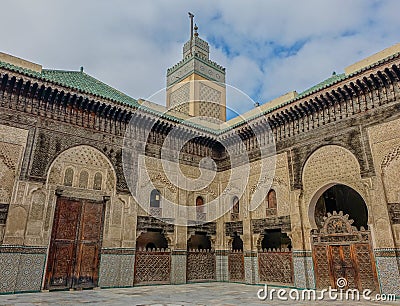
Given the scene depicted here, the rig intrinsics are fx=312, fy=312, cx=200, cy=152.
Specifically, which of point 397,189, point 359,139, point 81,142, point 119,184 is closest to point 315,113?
point 359,139

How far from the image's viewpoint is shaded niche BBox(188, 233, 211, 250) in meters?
10.9

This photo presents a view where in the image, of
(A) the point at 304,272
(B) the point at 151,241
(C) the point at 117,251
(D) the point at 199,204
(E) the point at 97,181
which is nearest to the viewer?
(A) the point at 304,272

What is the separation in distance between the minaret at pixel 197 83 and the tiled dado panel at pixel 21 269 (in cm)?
807

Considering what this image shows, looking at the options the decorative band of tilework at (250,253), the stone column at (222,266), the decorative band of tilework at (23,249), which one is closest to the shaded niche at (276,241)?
the decorative band of tilework at (250,253)

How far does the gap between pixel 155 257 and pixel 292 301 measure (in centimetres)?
435

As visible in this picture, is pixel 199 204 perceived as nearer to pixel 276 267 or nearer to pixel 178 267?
pixel 178 267

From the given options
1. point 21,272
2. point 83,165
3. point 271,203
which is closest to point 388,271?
point 271,203

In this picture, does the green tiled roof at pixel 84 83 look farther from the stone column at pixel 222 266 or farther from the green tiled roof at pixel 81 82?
the stone column at pixel 222 266

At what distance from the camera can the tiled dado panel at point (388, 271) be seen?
254 inches

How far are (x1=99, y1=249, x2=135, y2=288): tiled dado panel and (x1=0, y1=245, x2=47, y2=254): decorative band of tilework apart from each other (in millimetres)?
1480

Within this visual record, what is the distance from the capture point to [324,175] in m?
8.23

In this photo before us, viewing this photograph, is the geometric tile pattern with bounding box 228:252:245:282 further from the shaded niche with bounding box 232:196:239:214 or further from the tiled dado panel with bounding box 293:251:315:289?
the tiled dado panel with bounding box 293:251:315:289

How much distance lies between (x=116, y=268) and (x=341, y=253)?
568cm

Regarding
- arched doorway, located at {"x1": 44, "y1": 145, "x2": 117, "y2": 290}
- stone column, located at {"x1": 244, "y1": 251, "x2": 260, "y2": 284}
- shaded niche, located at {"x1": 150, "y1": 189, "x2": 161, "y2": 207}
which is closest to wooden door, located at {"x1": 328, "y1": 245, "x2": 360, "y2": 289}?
stone column, located at {"x1": 244, "y1": 251, "x2": 260, "y2": 284}
